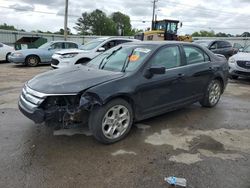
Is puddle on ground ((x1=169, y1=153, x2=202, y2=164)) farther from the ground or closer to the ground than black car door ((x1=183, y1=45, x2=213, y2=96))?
closer to the ground

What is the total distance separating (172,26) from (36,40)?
1098 centimetres

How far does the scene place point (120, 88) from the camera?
3705 mm

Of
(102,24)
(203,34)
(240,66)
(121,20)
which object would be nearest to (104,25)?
(102,24)

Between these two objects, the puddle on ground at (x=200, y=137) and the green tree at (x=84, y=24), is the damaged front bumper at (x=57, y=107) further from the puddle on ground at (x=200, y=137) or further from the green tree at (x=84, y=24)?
the green tree at (x=84, y=24)

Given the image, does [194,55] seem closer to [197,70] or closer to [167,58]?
[197,70]

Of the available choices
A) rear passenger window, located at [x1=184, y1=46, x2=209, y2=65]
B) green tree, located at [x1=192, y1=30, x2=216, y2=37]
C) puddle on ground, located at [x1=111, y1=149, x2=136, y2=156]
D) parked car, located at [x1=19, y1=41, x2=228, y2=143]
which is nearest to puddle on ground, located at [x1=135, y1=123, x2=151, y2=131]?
parked car, located at [x1=19, y1=41, x2=228, y2=143]

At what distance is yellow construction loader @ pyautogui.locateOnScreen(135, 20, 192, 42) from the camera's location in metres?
17.7

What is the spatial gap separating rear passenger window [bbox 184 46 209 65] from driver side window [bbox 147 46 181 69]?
306 mm

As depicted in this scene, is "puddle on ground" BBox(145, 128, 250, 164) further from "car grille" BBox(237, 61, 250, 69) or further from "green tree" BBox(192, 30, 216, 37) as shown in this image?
"green tree" BBox(192, 30, 216, 37)

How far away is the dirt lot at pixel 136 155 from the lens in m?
2.88

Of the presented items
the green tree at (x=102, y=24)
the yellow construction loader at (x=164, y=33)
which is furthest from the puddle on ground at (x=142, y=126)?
the green tree at (x=102, y=24)

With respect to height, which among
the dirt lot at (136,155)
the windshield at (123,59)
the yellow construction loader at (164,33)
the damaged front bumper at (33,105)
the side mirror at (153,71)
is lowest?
the dirt lot at (136,155)

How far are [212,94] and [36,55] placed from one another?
420 inches

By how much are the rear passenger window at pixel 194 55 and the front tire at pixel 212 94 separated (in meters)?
0.61
